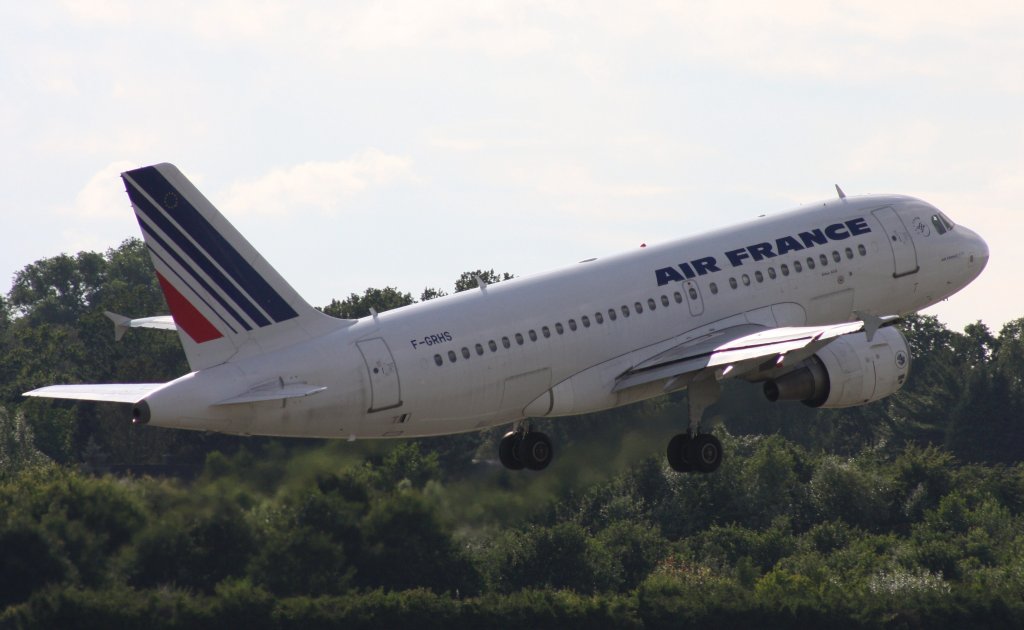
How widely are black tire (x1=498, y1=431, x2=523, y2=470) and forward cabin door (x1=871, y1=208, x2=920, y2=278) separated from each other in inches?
500

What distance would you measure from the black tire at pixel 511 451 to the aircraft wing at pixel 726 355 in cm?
393

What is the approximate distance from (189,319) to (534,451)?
12250mm

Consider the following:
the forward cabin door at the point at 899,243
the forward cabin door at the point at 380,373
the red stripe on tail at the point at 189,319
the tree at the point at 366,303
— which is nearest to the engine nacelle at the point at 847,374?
the forward cabin door at the point at 899,243

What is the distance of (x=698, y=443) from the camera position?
53312 mm

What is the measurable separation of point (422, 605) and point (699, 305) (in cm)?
1950

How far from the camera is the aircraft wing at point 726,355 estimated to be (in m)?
49.8

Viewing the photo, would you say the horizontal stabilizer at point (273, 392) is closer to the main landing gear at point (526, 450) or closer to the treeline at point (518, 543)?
the treeline at point (518, 543)

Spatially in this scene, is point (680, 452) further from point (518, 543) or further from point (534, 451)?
point (518, 543)

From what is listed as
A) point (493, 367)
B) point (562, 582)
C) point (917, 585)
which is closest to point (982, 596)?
point (917, 585)

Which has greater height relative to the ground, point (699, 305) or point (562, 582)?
point (699, 305)

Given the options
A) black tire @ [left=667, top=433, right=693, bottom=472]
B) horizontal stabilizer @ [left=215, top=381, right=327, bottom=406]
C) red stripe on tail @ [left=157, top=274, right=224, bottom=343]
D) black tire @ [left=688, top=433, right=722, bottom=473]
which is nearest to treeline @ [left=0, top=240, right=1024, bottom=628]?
black tire @ [left=667, top=433, right=693, bottom=472]

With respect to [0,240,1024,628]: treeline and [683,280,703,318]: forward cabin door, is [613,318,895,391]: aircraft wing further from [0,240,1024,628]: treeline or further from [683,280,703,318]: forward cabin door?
[0,240,1024,628]: treeline

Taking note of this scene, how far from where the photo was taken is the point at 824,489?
87.6 m

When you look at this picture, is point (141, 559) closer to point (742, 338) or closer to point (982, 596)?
point (742, 338)
